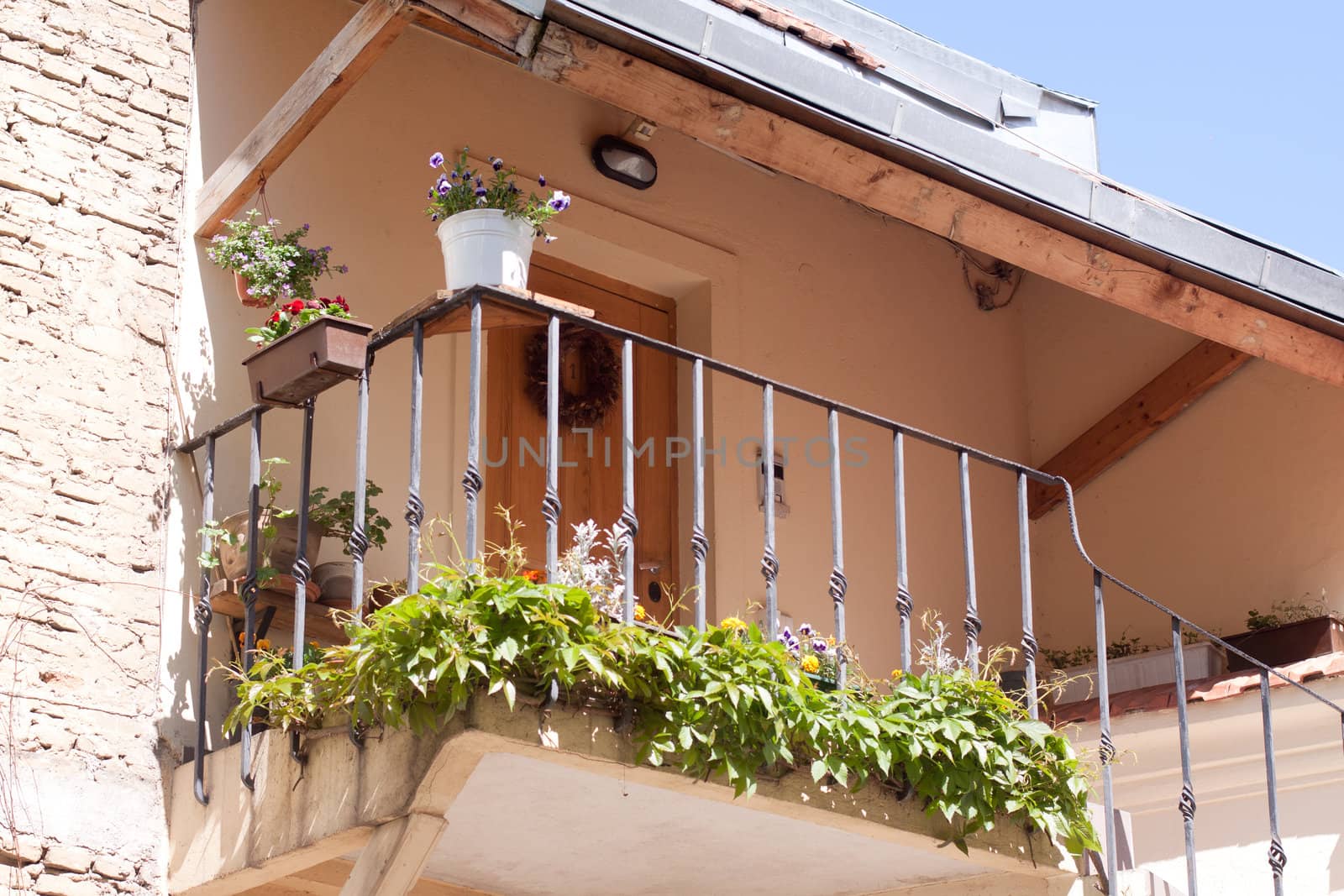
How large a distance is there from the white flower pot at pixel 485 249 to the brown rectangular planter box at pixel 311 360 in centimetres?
35

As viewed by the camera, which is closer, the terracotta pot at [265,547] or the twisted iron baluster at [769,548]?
the twisted iron baluster at [769,548]

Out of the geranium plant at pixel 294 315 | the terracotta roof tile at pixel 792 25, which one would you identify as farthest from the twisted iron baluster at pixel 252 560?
the terracotta roof tile at pixel 792 25

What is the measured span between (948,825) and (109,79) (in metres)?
3.26

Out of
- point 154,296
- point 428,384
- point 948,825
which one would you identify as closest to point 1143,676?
point 948,825

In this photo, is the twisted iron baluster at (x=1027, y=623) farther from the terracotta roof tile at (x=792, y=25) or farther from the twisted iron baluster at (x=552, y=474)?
the terracotta roof tile at (x=792, y=25)

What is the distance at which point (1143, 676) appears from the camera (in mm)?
7137

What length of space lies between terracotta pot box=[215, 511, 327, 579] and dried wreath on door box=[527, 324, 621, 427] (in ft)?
5.53

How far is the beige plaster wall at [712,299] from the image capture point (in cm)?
567

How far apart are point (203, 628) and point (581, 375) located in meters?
2.20

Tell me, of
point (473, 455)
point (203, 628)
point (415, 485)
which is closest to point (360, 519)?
point (415, 485)

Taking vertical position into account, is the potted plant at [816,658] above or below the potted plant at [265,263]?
below

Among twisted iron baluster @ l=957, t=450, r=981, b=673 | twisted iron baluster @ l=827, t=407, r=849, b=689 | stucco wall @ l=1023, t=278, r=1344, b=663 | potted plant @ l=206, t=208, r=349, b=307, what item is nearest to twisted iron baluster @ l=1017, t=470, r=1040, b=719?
twisted iron baluster @ l=957, t=450, r=981, b=673

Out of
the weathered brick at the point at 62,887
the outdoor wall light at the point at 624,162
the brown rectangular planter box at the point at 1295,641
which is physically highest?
the outdoor wall light at the point at 624,162

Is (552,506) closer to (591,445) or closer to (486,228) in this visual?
(486,228)
